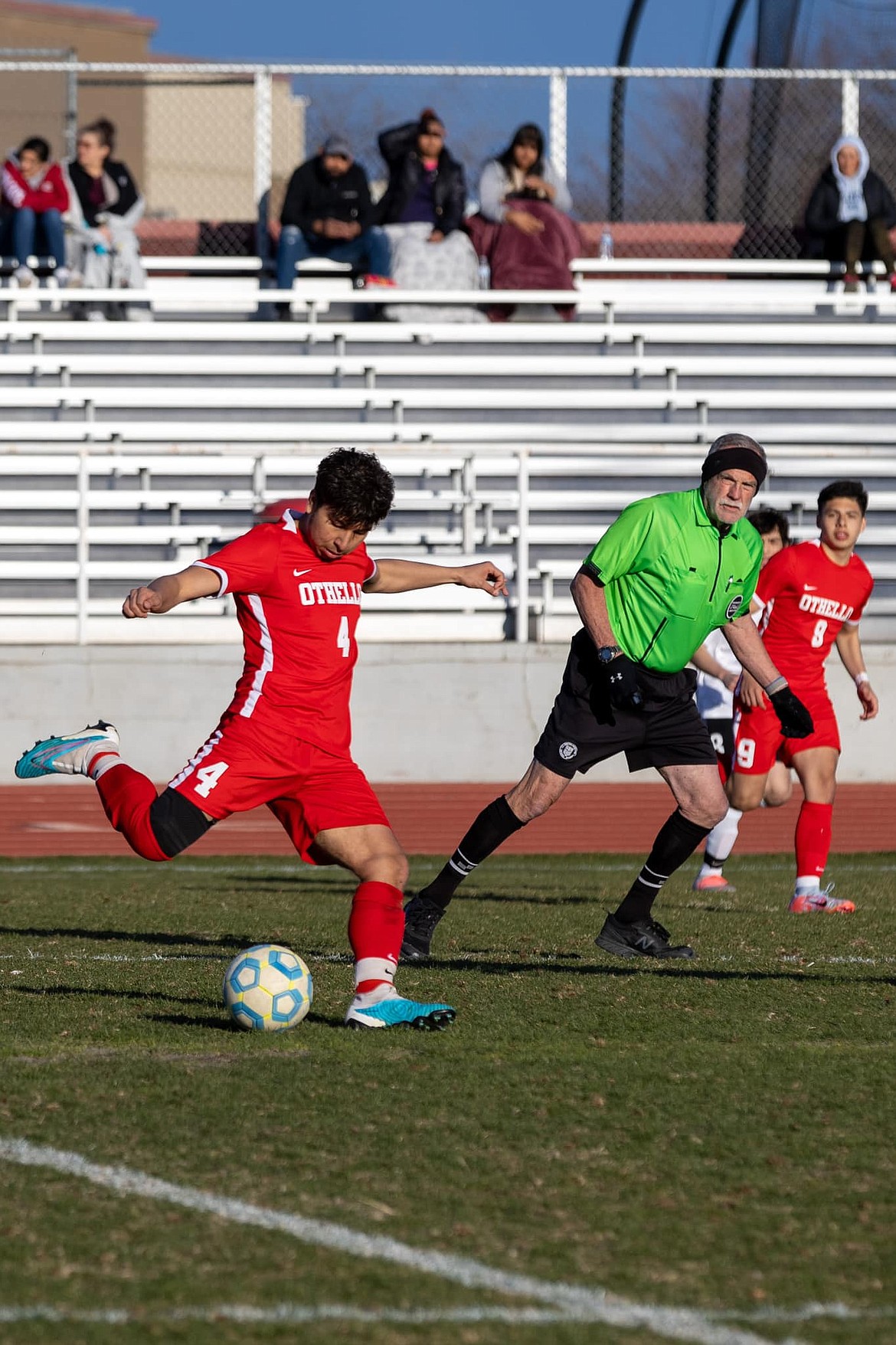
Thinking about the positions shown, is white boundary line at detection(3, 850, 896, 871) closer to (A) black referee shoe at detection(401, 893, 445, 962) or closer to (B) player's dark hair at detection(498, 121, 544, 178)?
(A) black referee shoe at detection(401, 893, 445, 962)

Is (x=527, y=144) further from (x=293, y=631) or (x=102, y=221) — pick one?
(x=293, y=631)

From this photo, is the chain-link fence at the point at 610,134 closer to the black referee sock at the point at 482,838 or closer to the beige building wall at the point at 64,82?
the beige building wall at the point at 64,82

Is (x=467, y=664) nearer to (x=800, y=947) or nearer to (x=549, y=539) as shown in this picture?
(x=549, y=539)

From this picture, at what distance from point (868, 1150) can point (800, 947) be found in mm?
3071

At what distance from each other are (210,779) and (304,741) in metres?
0.30

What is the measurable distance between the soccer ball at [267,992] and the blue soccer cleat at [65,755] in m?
0.96

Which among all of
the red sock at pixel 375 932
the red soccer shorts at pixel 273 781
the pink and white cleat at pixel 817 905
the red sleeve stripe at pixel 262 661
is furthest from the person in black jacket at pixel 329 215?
the red sock at pixel 375 932

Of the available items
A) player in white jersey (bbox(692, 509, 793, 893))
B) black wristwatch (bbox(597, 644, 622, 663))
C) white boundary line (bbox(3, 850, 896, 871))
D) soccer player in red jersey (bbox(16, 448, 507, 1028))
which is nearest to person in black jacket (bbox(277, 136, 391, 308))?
white boundary line (bbox(3, 850, 896, 871))

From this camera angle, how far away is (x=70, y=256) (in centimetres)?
1806

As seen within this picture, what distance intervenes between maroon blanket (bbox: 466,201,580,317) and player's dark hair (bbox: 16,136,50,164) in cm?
421

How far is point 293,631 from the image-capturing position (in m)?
5.30

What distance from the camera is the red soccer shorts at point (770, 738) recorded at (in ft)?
28.4

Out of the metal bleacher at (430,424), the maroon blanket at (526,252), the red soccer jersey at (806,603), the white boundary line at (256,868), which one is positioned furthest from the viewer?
the maroon blanket at (526,252)

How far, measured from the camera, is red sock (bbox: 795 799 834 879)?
8.42 m
